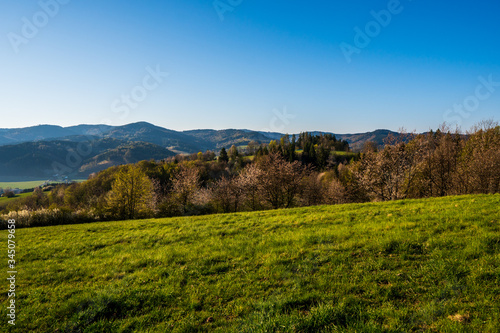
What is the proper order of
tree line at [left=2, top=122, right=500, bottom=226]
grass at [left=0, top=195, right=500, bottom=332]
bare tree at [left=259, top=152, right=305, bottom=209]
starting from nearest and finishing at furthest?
grass at [left=0, top=195, right=500, bottom=332], tree line at [left=2, top=122, right=500, bottom=226], bare tree at [left=259, top=152, right=305, bottom=209]

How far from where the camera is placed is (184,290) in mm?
7234

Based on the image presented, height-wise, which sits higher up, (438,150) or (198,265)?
(438,150)

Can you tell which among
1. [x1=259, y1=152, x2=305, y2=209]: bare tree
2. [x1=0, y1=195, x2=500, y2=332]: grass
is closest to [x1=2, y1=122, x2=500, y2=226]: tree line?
[x1=259, y1=152, x2=305, y2=209]: bare tree

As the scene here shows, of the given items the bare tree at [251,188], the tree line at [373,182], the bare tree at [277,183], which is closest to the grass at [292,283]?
the tree line at [373,182]

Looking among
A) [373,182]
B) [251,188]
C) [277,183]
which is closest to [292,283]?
[277,183]

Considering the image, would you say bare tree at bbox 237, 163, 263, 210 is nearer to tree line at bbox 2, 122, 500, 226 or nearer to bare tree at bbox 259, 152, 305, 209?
tree line at bbox 2, 122, 500, 226

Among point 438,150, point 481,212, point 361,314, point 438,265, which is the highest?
point 438,150

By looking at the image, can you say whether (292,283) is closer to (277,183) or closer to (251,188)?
(277,183)

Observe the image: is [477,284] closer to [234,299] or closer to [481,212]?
[234,299]

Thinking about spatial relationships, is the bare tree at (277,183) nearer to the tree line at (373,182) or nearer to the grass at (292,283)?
the tree line at (373,182)

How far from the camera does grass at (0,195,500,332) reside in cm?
519

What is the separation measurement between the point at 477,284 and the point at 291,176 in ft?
122

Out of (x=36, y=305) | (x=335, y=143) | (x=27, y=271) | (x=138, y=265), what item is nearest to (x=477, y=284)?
(x=138, y=265)

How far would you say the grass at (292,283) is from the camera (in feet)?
17.0
